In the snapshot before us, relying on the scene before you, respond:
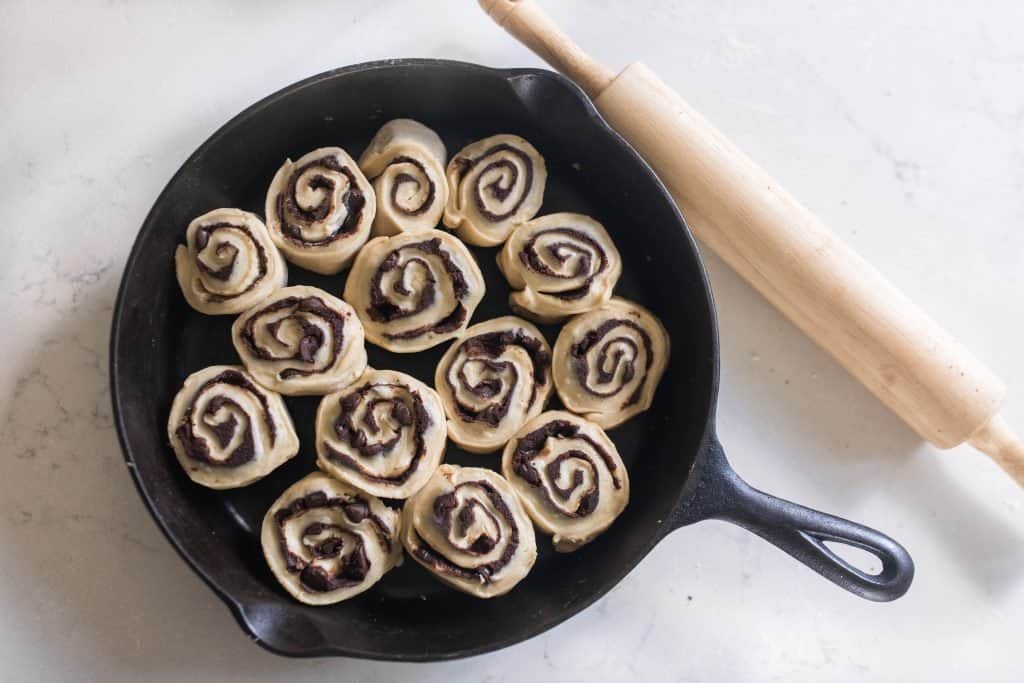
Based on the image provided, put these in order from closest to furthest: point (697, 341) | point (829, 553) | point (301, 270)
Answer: point (829, 553), point (697, 341), point (301, 270)

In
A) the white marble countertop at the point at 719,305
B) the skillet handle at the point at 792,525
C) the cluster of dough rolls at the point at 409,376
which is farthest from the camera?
the white marble countertop at the point at 719,305

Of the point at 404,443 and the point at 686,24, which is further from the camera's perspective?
the point at 686,24

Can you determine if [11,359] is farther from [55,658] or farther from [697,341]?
[697,341]

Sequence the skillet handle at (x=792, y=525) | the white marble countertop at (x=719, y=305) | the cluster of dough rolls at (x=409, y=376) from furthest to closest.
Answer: the white marble countertop at (x=719, y=305)
the cluster of dough rolls at (x=409, y=376)
the skillet handle at (x=792, y=525)

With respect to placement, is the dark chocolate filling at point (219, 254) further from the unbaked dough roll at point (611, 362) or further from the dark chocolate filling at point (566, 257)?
the unbaked dough roll at point (611, 362)

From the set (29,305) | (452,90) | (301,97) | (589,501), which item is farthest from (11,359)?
(589,501)

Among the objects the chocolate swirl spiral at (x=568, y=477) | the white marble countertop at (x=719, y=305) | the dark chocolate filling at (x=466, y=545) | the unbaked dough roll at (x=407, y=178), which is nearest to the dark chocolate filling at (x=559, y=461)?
the chocolate swirl spiral at (x=568, y=477)

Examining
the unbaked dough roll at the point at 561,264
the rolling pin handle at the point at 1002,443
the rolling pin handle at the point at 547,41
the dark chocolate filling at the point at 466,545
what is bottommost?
the dark chocolate filling at the point at 466,545
